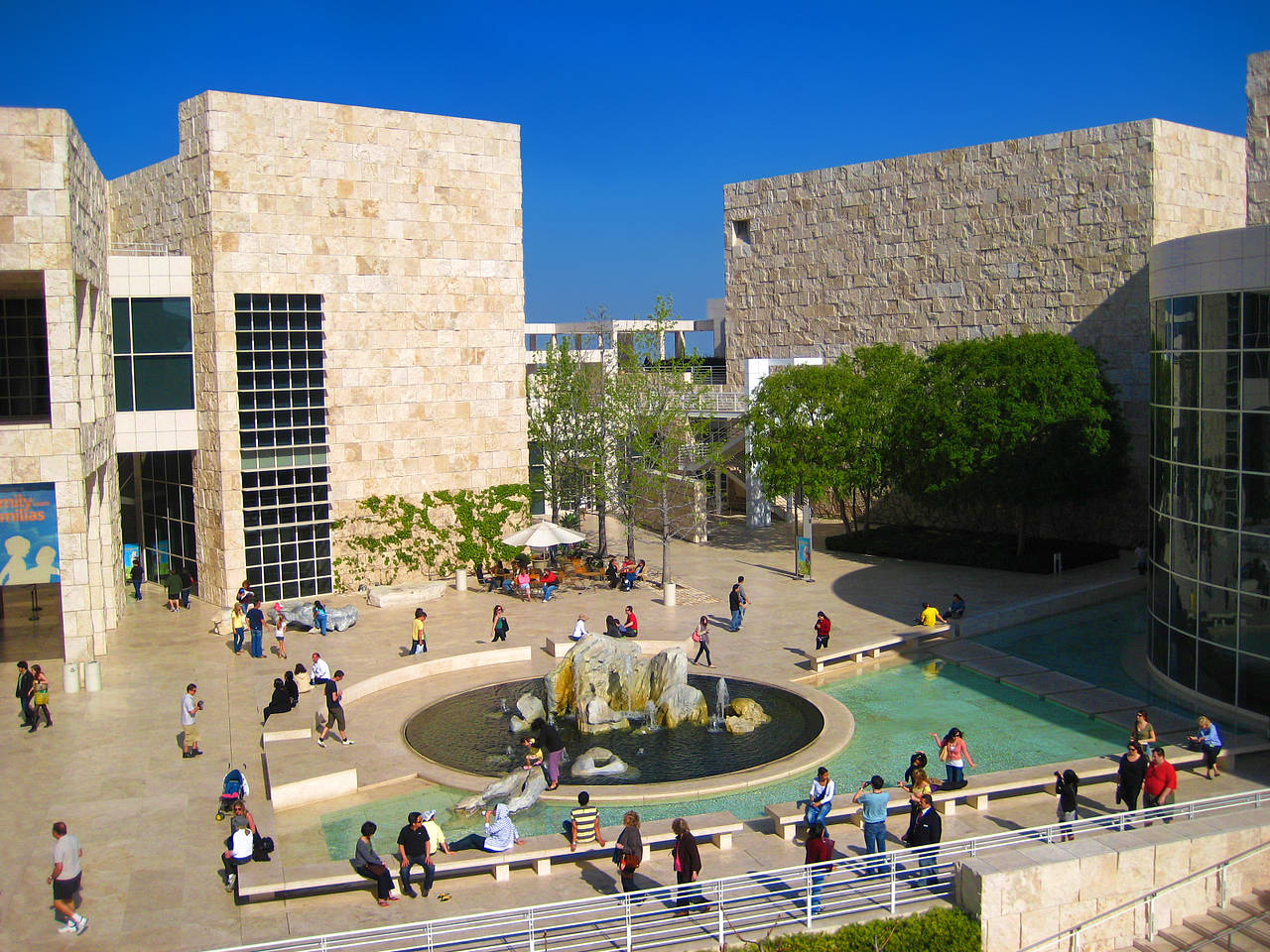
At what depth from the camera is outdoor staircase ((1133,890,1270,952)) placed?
14.0m

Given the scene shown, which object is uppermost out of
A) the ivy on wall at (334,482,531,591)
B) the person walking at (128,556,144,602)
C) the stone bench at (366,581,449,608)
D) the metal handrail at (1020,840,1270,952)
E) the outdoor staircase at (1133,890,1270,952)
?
the ivy on wall at (334,482,531,591)

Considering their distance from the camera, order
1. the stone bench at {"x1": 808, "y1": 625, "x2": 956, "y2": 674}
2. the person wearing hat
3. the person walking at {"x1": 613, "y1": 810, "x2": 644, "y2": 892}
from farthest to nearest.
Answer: the person wearing hat, the stone bench at {"x1": 808, "y1": 625, "x2": 956, "y2": 674}, the person walking at {"x1": 613, "y1": 810, "x2": 644, "y2": 892}

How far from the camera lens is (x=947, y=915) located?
1349 centimetres

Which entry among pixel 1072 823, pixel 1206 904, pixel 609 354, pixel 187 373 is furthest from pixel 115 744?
pixel 609 354

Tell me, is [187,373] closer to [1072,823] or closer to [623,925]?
[623,925]

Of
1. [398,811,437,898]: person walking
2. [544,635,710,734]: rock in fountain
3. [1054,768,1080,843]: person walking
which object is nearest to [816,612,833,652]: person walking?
[544,635,710,734]: rock in fountain

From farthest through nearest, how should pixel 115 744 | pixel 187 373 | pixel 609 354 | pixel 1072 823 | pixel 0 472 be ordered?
pixel 609 354 → pixel 187 373 → pixel 0 472 → pixel 115 744 → pixel 1072 823

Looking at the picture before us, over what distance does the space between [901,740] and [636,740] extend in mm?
5070

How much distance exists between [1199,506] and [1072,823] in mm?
9327

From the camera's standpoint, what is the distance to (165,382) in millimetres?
31953

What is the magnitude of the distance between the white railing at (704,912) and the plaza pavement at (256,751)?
3.08 feet

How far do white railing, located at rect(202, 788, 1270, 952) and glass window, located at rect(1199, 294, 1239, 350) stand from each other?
8.91 meters

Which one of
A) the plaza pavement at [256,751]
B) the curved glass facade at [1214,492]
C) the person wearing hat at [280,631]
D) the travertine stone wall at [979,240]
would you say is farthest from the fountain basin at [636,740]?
the travertine stone wall at [979,240]

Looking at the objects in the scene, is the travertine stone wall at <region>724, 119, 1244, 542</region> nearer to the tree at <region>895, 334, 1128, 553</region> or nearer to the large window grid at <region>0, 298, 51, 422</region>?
the tree at <region>895, 334, 1128, 553</region>
